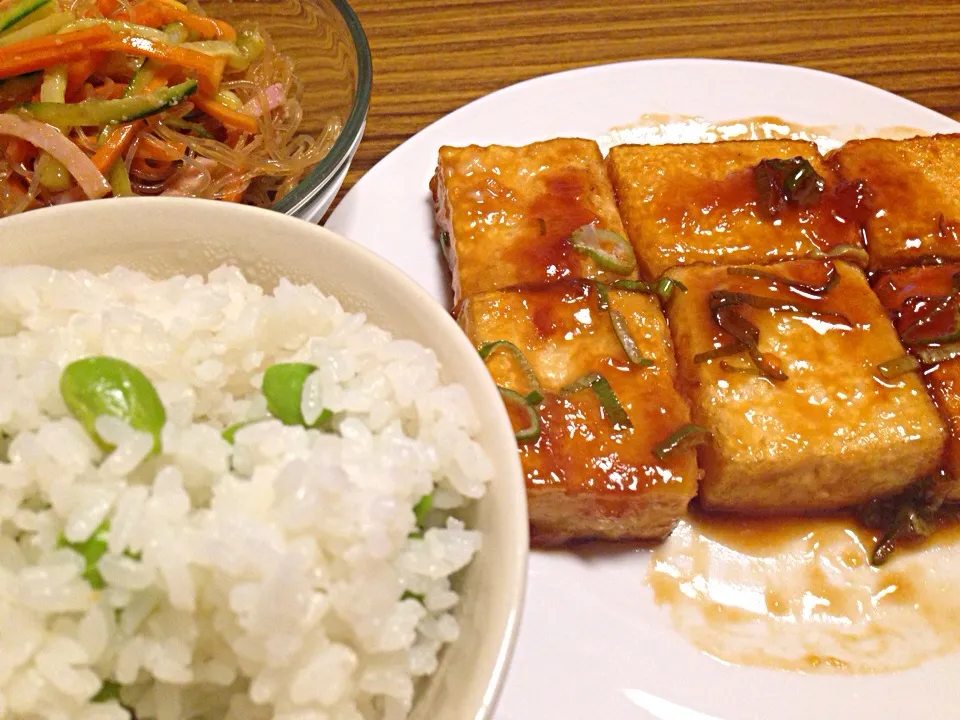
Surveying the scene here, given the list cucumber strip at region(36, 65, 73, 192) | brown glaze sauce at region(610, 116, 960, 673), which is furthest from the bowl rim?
brown glaze sauce at region(610, 116, 960, 673)

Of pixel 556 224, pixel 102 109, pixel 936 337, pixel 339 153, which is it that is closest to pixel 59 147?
pixel 102 109

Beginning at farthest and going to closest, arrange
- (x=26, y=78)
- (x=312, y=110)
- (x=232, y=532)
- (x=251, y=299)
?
(x=312, y=110) → (x=26, y=78) → (x=251, y=299) → (x=232, y=532)

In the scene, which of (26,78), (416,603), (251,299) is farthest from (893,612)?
(26,78)

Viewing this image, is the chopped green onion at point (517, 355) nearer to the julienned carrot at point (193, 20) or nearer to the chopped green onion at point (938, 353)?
the chopped green onion at point (938, 353)

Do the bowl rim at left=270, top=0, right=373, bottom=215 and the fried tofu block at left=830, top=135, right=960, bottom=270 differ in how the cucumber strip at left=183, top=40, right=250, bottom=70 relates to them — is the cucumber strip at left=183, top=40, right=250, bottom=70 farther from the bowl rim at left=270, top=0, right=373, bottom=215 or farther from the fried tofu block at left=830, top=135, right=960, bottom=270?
the fried tofu block at left=830, top=135, right=960, bottom=270

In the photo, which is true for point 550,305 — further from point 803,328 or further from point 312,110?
point 312,110

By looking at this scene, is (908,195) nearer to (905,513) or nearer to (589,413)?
(905,513)
